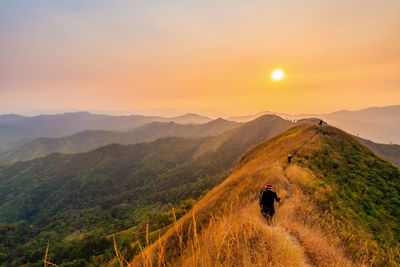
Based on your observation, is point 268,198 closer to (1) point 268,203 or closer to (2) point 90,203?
(1) point 268,203

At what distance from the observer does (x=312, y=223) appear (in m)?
7.96

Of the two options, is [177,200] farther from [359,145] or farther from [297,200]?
[297,200]

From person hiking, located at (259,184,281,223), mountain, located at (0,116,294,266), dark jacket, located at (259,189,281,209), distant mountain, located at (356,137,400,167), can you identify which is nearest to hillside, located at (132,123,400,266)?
person hiking, located at (259,184,281,223)

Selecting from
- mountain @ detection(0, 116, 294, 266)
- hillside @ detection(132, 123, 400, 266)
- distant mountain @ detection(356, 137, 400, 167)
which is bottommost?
mountain @ detection(0, 116, 294, 266)

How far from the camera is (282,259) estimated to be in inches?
166

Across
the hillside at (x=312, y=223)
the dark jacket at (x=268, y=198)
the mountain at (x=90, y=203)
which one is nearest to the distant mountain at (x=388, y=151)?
the mountain at (x=90, y=203)

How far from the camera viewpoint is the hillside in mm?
3963

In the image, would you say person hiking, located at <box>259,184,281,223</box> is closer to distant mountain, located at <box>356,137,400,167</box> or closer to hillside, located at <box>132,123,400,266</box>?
hillside, located at <box>132,123,400,266</box>

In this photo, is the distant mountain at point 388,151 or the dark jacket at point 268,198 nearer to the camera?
the dark jacket at point 268,198

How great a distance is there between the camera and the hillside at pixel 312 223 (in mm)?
3963

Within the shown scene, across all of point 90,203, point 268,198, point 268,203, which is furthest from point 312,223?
point 90,203

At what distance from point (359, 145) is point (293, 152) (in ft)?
38.4

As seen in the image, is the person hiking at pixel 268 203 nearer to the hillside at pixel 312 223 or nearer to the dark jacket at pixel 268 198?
the dark jacket at pixel 268 198

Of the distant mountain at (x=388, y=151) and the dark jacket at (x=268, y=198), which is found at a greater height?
the dark jacket at (x=268, y=198)
